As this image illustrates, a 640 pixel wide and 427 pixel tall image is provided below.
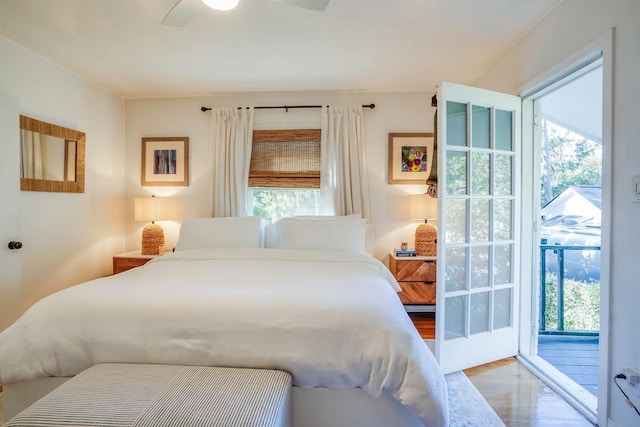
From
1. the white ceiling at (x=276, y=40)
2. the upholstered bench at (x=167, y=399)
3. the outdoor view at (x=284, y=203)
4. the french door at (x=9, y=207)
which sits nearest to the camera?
the upholstered bench at (x=167, y=399)

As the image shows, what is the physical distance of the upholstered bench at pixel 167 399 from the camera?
1110mm

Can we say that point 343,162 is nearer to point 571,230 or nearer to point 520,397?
point 520,397

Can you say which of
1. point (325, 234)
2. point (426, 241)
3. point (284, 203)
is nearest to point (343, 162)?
point (284, 203)

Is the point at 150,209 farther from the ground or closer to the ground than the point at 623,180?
closer to the ground

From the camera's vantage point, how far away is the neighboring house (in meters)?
3.23

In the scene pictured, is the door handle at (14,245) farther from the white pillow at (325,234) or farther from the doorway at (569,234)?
the doorway at (569,234)

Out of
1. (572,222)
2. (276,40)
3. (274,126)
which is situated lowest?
(572,222)

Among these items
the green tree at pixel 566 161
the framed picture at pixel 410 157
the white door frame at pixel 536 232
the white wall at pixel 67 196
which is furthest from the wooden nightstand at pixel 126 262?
the green tree at pixel 566 161

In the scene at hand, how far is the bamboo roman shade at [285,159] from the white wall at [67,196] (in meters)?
1.63

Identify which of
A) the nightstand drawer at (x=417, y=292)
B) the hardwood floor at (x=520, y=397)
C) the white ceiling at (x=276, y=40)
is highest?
the white ceiling at (x=276, y=40)

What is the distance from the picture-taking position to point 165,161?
377cm

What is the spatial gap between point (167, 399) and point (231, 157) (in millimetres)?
2819

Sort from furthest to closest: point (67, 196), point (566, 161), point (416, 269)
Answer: point (566, 161)
point (416, 269)
point (67, 196)

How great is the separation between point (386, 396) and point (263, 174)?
2.73 meters
